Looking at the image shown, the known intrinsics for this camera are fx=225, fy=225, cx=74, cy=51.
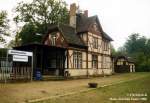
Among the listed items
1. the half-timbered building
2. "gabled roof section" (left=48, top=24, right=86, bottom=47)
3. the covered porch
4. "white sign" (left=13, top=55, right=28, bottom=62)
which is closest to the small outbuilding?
the half-timbered building

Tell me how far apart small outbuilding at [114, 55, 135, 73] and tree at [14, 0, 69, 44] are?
57.3 feet

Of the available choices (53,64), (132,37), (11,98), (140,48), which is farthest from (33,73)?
(132,37)

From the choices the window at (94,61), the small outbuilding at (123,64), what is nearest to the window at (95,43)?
the window at (94,61)

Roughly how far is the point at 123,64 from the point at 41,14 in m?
24.4

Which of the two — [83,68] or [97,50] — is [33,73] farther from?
[97,50]

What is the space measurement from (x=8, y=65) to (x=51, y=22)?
2755 cm

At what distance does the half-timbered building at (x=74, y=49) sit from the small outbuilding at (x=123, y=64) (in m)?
16.4

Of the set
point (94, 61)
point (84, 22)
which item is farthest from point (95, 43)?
point (84, 22)

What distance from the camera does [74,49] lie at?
29.3 meters

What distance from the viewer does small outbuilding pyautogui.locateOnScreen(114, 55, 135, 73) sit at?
175ft

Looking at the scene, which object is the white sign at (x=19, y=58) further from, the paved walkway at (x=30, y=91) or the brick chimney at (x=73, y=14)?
the brick chimney at (x=73, y=14)

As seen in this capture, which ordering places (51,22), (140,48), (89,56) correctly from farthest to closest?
1. (140,48)
2. (51,22)
3. (89,56)

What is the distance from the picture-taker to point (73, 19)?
33344 millimetres

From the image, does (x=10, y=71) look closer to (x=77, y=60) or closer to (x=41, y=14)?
(x=77, y=60)
